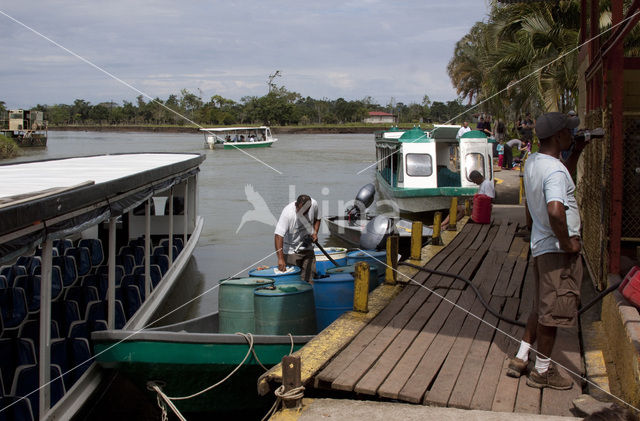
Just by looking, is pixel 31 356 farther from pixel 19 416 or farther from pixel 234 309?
pixel 234 309

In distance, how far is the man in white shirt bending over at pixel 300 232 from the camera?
7848 millimetres

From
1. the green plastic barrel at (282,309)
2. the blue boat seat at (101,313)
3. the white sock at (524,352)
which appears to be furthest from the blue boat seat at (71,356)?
the white sock at (524,352)

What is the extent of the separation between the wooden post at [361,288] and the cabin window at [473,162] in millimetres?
12675

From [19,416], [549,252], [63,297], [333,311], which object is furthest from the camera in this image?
[63,297]

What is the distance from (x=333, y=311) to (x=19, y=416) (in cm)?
302

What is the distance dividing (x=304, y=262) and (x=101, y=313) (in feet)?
8.10

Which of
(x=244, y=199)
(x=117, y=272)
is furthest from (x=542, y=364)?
(x=244, y=199)

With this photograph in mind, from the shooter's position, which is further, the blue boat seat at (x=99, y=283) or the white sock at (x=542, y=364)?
the blue boat seat at (x=99, y=283)

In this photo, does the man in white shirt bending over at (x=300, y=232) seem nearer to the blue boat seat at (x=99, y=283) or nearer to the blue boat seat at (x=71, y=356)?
the blue boat seat at (x=99, y=283)

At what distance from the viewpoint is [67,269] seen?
825 centimetres

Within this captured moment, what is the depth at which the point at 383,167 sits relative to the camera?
24.9 meters

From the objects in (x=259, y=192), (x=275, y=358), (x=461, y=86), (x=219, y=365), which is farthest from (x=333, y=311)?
(x=461, y=86)

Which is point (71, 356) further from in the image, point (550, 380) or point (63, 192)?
point (550, 380)

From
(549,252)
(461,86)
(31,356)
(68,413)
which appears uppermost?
(461,86)
